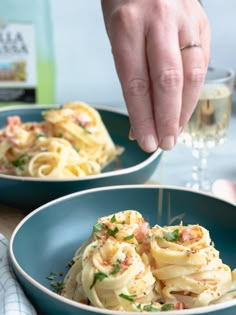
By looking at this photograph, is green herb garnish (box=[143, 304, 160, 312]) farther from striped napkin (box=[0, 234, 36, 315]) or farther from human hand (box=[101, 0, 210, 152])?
human hand (box=[101, 0, 210, 152])

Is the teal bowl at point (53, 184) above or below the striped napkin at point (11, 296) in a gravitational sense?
above

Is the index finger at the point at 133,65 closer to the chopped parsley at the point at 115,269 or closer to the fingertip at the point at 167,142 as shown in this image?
the fingertip at the point at 167,142

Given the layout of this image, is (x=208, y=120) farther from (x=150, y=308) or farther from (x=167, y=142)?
(x=150, y=308)

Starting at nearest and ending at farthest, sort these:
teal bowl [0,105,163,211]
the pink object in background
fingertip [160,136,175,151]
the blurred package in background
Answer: fingertip [160,136,175,151], teal bowl [0,105,163,211], the pink object in background, the blurred package in background

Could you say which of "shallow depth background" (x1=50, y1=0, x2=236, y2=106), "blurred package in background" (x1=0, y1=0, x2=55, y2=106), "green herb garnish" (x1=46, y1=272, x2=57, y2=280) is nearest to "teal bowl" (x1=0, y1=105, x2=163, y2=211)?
"green herb garnish" (x1=46, y1=272, x2=57, y2=280)

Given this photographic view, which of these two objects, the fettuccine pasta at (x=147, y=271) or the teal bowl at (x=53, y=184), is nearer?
the fettuccine pasta at (x=147, y=271)

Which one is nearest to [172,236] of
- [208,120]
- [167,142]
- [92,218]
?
[167,142]

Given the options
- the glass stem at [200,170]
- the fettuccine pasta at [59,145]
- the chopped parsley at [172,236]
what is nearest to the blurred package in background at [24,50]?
the fettuccine pasta at [59,145]
